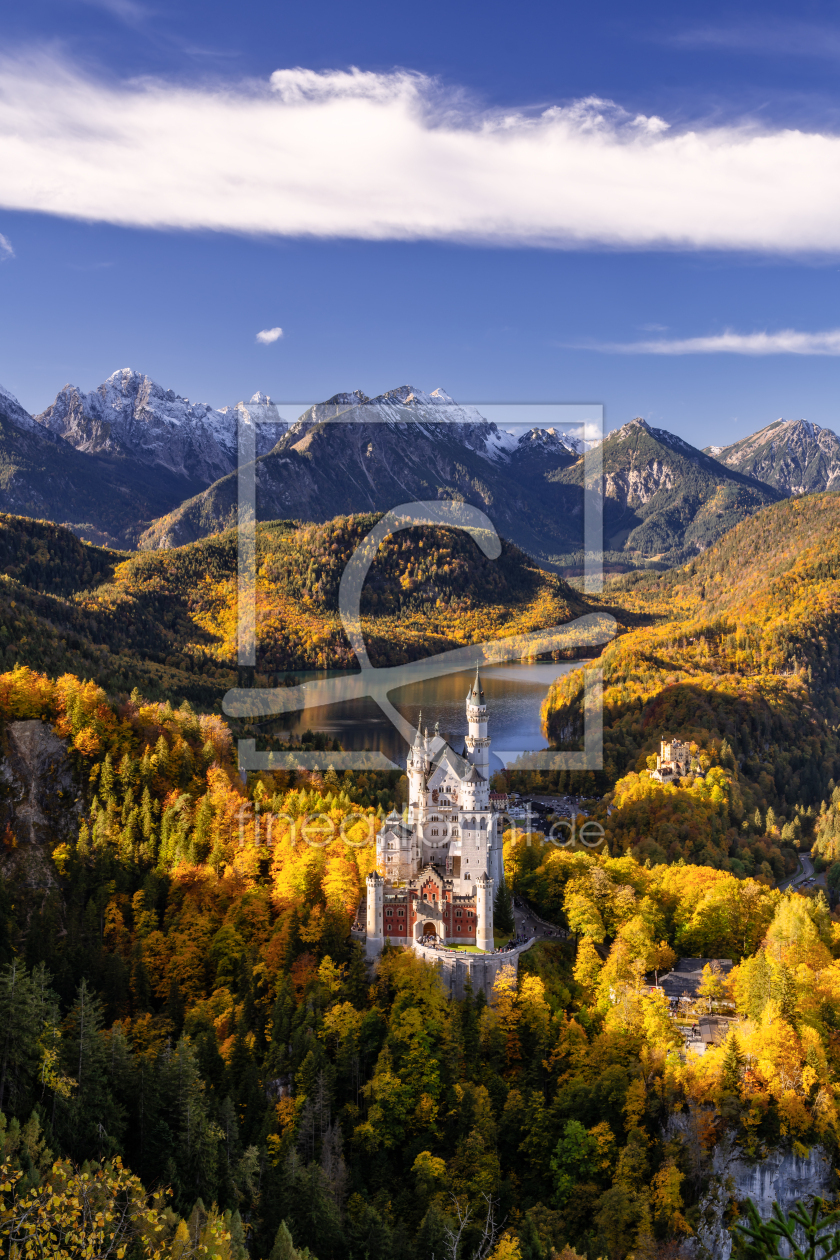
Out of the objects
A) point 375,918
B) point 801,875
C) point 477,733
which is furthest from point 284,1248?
point 801,875

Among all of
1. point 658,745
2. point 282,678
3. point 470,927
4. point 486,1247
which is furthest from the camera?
point 282,678

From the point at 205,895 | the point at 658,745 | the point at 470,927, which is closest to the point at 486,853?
the point at 470,927

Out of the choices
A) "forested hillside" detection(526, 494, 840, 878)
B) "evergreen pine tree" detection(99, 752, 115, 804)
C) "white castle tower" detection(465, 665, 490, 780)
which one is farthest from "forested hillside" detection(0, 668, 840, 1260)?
"forested hillside" detection(526, 494, 840, 878)

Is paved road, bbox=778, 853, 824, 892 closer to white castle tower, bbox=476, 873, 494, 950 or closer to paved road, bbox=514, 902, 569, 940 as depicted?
paved road, bbox=514, 902, 569, 940

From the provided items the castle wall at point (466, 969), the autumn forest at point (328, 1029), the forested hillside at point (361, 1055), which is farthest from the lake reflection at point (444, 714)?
the castle wall at point (466, 969)

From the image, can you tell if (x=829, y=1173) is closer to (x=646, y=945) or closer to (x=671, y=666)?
(x=646, y=945)

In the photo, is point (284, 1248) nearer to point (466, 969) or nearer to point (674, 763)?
point (466, 969)
